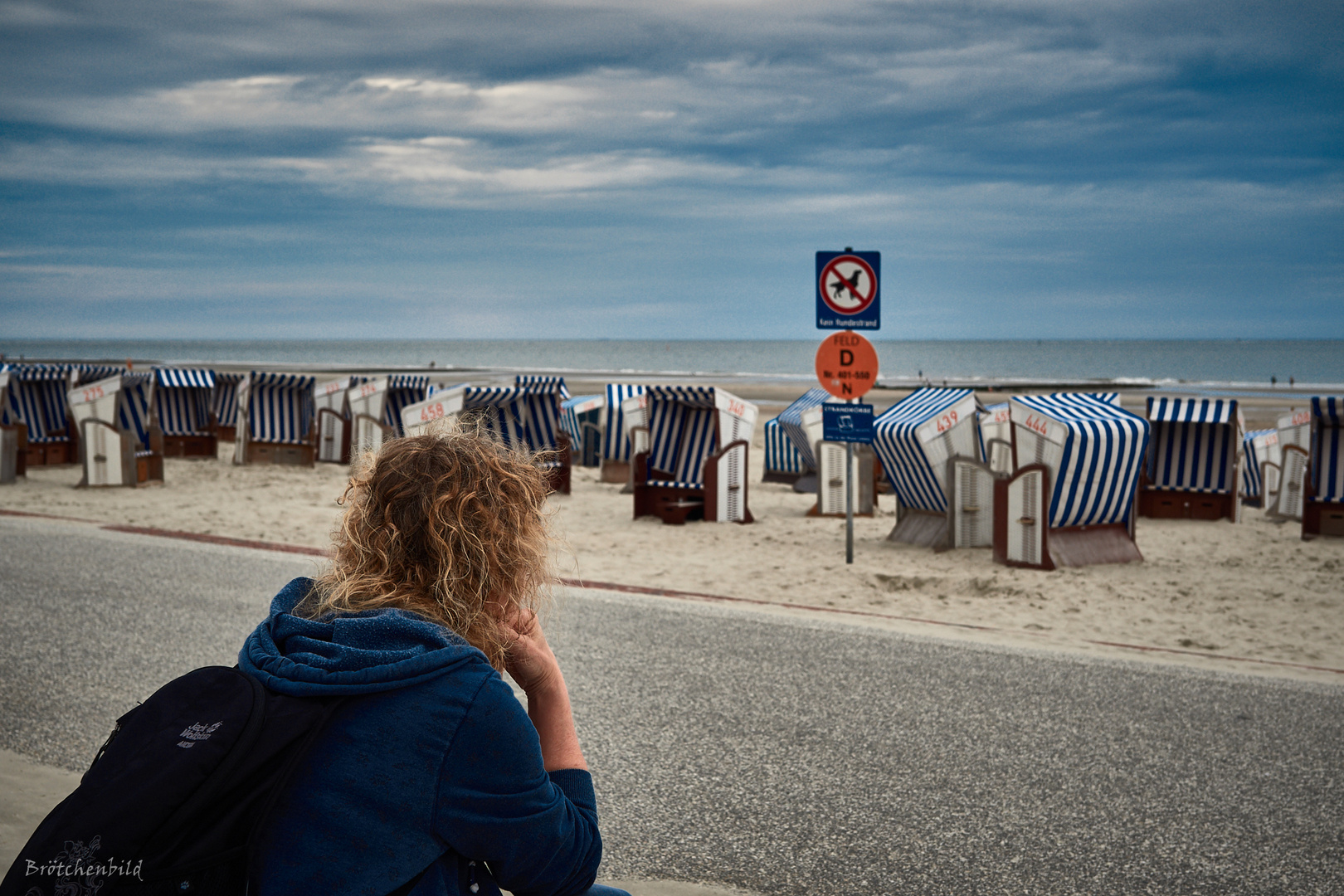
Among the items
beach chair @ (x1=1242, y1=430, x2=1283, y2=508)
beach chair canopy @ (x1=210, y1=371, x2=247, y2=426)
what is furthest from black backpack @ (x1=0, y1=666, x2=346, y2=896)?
beach chair canopy @ (x1=210, y1=371, x2=247, y2=426)

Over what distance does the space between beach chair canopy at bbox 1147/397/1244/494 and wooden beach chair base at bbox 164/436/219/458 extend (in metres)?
15.3

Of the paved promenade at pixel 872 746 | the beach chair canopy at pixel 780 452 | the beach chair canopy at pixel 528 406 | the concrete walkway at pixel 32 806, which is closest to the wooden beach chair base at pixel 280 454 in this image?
the beach chair canopy at pixel 528 406

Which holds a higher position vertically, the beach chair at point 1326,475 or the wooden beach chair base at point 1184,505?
the beach chair at point 1326,475

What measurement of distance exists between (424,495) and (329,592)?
223 mm

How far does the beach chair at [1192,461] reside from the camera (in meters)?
13.1

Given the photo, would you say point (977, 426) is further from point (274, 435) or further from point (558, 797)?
point (274, 435)

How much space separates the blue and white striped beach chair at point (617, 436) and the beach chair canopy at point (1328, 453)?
29.1 ft

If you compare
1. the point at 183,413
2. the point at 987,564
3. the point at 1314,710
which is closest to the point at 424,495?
the point at 1314,710

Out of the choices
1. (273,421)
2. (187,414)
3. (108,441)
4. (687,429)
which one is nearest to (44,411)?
(187,414)

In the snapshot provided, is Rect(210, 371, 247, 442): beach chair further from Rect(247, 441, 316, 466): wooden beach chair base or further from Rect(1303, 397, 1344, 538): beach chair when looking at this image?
Rect(1303, 397, 1344, 538): beach chair

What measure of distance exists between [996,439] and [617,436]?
7.17 metres

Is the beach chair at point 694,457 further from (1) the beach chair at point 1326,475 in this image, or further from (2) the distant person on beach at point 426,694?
(2) the distant person on beach at point 426,694

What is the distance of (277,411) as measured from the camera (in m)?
18.2

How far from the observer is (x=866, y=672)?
5.91 meters
